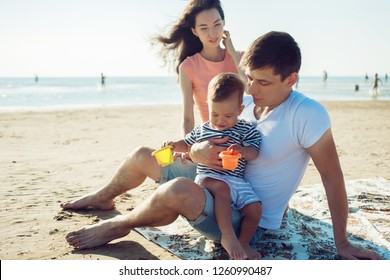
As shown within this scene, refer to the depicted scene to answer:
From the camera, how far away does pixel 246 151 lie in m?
2.74

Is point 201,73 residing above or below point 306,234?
above

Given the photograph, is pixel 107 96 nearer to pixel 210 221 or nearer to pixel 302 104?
pixel 210 221

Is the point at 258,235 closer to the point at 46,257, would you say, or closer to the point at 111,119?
the point at 46,257

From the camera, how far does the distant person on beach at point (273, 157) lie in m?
2.66

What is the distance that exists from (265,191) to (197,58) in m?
1.64

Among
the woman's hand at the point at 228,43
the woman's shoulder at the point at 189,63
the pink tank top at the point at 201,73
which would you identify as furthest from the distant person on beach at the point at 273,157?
the woman's hand at the point at 228,43

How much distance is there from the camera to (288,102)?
2771mm

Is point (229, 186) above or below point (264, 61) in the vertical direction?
below

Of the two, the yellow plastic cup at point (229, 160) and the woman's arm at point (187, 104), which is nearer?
the yellow plastic cup at point (229, 160)

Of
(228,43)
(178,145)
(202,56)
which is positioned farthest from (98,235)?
(228,43)

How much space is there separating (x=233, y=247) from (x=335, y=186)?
2.35 ft

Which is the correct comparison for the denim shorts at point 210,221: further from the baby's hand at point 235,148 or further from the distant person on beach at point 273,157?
the baby's hand at point 235,148

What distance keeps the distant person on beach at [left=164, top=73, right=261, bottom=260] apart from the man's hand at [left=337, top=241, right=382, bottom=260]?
0.54 metres
